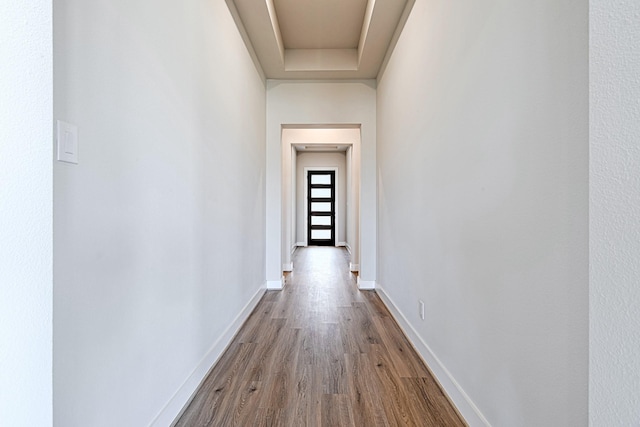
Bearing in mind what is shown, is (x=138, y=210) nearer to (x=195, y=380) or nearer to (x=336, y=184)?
(x=195, y=380)

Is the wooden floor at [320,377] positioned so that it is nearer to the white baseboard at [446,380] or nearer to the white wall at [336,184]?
the white baseboard at [446,380]

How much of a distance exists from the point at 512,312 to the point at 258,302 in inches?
111

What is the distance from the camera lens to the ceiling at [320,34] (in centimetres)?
272

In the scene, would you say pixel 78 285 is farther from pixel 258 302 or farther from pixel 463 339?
pixel 258 302

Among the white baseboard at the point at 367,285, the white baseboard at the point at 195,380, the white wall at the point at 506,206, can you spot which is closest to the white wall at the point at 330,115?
the white baseboard at the point at 367,285

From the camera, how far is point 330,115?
401cm

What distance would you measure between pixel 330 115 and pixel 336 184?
16.8ft

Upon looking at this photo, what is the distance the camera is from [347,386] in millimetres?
1857

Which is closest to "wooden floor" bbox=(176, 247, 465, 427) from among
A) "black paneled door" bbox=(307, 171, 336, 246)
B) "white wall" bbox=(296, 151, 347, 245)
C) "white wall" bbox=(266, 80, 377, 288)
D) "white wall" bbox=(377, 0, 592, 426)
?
"white wall" bbox=(377, 0, 592, 426)

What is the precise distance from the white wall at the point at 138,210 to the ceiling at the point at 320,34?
0.62 metres

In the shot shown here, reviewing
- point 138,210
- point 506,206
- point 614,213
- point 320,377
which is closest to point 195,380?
point 320,377
